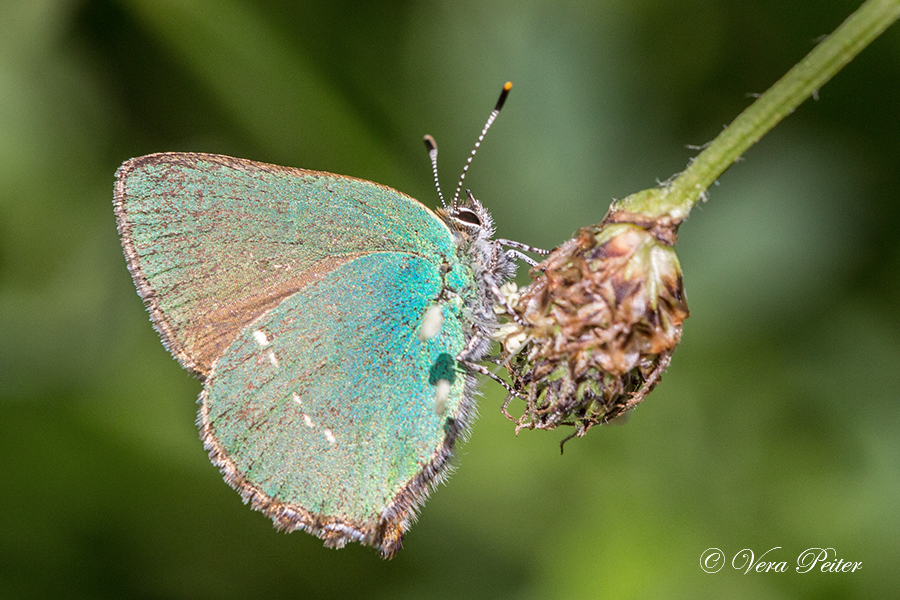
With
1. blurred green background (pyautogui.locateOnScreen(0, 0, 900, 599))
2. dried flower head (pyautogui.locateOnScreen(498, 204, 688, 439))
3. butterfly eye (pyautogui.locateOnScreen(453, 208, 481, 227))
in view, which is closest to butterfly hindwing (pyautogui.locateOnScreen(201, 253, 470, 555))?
butterfly eye (pyautogui.locateOnScreen(453, 208, 481, 227))

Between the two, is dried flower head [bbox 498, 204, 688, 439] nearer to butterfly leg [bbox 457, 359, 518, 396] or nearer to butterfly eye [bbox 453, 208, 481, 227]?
butterfly leg [bbox 457, 359, 518, 396]

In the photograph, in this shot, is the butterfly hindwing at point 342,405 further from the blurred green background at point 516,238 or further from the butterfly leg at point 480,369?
the blurred green background at point 516,238

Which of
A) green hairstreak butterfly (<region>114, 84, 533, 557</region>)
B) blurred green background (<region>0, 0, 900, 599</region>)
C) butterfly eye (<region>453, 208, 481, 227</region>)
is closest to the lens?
green hairstreak butterfly (<region>114, 84, 533, 557</region>)

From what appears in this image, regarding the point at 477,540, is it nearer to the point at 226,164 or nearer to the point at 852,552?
the point at 852,552

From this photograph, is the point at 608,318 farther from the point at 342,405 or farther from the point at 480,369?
the point at 342,405

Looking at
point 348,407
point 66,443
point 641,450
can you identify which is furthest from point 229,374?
point 641,450
